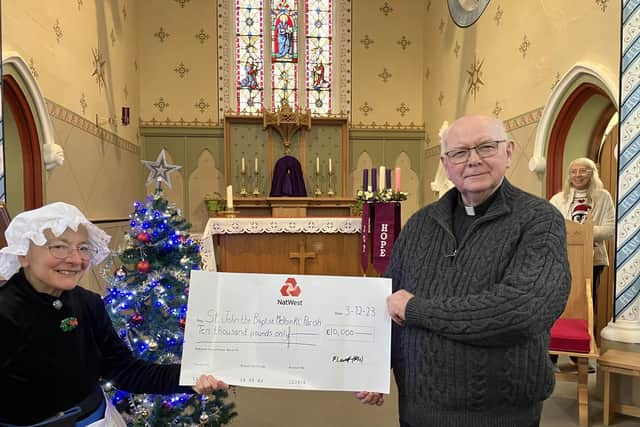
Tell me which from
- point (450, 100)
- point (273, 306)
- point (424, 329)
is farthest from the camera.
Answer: point (450, 100)

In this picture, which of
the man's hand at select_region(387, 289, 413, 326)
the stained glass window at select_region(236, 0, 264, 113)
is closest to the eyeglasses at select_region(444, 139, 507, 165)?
the man's hand at select_region(387, 289, 413, 326)

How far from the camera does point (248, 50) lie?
28.0 feet

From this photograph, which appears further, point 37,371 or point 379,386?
point 379,386

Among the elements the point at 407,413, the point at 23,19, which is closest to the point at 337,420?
the point at 407,413

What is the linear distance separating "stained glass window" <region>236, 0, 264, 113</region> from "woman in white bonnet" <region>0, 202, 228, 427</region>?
7505 mm

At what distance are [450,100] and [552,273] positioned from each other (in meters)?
6.51

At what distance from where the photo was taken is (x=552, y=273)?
3.95 feet

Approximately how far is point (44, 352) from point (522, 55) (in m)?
5.42

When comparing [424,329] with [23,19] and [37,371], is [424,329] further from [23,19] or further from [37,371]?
[23,19]

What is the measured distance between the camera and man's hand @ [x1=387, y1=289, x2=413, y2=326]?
132 cm

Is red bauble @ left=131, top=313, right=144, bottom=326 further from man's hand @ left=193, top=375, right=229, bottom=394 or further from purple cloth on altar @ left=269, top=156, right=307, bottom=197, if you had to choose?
purple cloth on altar @ left=269, top=156, right=307, bottom=197

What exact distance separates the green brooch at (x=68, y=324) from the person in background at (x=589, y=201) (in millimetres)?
3534

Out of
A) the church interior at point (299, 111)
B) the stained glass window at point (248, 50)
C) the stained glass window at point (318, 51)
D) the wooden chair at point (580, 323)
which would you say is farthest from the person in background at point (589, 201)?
the stained glass window at point (248, 50)

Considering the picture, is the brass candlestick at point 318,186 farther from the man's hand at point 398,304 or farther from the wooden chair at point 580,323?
the man's hand at point 398,304
